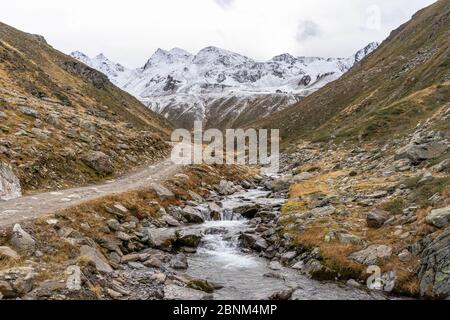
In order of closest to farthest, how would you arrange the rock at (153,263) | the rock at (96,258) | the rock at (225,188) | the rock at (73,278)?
the rock at (73,278) < the rock at (96,258) < the rock at (153,263) < the rock at (225,188)

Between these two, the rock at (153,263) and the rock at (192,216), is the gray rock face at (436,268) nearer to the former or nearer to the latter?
the rock at (153,263)

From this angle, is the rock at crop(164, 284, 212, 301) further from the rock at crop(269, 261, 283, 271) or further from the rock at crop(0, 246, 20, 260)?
the rock at crop(0, 246, 20, 260)

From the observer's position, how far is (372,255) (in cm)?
2103

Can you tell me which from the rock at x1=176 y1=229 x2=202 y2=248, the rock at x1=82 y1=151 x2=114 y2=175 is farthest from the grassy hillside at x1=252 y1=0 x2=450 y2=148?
the rock at x1=82 y1=151 x2=114 y2=175

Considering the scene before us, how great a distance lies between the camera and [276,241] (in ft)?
88.5

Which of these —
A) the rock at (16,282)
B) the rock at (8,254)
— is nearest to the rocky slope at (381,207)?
the rock at (16,282)

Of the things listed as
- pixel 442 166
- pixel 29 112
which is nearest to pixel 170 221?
pixel 442 166

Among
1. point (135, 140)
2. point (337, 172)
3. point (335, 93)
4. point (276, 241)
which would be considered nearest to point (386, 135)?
point (337, 172)

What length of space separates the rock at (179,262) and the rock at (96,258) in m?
3.83

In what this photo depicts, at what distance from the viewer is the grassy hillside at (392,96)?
64.8 meters

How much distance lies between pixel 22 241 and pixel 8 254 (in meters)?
1.55

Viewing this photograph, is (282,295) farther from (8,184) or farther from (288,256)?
(8,184)
